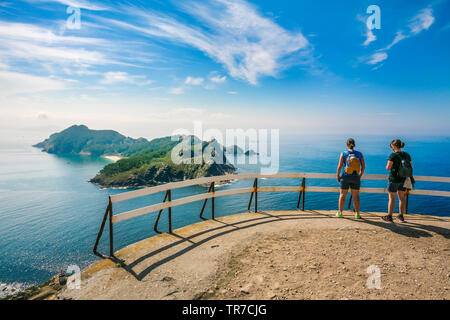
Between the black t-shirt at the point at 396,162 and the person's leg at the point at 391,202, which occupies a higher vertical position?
the black t-shirt at the point at 396,162

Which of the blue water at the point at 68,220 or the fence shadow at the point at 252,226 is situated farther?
the blue water at the point at 68,220

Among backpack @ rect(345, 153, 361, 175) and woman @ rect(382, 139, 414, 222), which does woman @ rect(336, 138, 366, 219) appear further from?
woman @ rect(382, 139, 414, 222)

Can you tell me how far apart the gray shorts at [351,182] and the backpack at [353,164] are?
17 centimetres

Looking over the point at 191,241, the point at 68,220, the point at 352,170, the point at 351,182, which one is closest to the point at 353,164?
the point at 352,170

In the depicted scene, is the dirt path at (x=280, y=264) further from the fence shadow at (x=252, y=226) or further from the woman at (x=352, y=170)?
the woman at (x=352, y=170)

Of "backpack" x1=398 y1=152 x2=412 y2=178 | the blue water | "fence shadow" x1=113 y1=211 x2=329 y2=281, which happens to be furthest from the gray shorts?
the blue water

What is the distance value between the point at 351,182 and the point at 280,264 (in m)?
4.07

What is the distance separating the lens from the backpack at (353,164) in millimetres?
6844

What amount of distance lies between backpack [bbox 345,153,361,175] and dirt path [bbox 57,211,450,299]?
66.3 inches

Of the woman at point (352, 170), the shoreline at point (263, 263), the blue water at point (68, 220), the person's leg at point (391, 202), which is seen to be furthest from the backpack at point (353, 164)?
the blue water at point (68, 220)

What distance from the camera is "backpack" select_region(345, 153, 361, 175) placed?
6.84 meters
